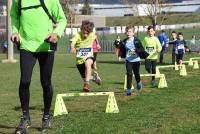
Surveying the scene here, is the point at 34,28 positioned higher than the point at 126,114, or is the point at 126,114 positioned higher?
the point at 34,28

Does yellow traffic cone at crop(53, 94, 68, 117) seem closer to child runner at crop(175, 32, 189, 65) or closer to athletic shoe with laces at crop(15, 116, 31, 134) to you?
athletic shoe with laces at crop(15, 116, 31, 134)

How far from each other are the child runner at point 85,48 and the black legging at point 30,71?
4.28 m

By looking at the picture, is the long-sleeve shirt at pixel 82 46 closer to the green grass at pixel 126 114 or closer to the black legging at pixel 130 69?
the green grass at pixel 126 114

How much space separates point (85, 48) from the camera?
1254cm

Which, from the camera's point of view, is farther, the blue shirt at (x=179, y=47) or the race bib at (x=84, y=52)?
the blue shirt at (x=179, y=47)

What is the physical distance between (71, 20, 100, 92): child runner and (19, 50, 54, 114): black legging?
4282 millimetres

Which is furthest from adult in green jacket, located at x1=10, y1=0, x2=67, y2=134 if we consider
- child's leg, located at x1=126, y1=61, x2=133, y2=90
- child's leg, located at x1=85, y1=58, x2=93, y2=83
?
child's leg, located at x1=126, y1=61, x2=133, y2=90

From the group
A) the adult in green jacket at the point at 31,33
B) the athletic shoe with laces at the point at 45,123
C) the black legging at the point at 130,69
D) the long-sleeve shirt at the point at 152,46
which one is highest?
the adult in green jacket at the point at 31,33

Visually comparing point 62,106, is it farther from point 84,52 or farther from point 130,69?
Result: point 130,69

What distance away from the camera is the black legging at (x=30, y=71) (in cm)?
775

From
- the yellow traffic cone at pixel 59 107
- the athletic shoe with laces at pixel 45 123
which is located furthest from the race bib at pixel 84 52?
the athletic shoe with laces at pixel 45 123

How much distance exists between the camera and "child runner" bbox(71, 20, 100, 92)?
40.7 ft

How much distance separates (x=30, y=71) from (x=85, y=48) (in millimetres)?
4860

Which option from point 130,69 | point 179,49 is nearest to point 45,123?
point 130,69
